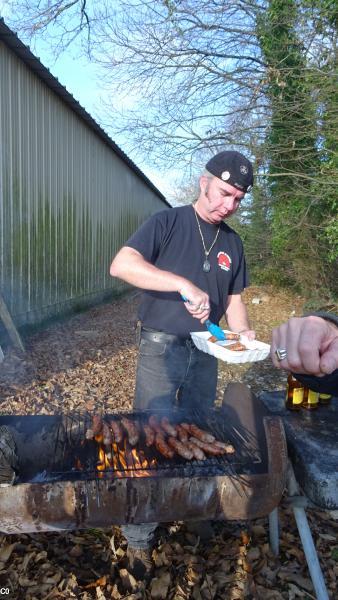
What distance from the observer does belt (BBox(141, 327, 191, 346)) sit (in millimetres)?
3193

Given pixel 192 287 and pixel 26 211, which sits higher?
pixel 26 211

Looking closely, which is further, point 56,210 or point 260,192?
point 260,192

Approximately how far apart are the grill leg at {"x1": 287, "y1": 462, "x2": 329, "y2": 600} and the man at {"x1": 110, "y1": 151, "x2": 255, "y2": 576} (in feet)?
3.58

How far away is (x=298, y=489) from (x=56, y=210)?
792 cm

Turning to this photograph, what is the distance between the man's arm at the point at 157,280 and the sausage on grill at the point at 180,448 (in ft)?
2.69

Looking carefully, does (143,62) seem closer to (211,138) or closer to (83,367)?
(211,138)

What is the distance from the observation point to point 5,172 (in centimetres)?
685

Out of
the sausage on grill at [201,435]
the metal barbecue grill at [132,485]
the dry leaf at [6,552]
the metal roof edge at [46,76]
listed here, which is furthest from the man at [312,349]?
the metal roof edge at [46,76]

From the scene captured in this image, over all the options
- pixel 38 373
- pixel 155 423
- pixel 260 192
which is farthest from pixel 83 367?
pixel 260 192

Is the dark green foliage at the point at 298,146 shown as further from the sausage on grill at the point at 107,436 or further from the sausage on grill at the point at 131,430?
the sausage on grill at the point at 107,436

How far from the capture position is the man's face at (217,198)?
3.13 m

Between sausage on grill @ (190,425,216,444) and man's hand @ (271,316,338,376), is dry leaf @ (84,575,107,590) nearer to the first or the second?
sausage on grill @ (190,425,216,444)

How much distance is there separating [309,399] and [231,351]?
0.62 metres

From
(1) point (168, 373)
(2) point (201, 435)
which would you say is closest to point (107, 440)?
(2) point (201, 435)
